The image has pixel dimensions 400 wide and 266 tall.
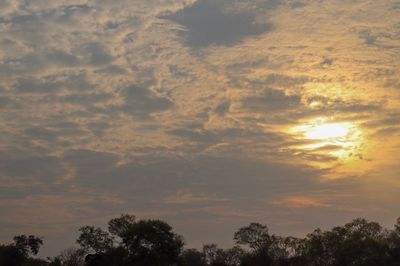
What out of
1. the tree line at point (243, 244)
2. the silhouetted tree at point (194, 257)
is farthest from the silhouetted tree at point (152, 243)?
the silhouetted tree at point (194, 257)

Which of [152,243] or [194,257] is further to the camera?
[194,257]

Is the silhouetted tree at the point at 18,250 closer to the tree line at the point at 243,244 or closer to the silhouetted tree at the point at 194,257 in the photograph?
the tree line at the point at 243,244

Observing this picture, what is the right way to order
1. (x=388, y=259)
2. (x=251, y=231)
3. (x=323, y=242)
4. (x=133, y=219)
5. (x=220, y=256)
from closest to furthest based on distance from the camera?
1. (x=388, y=259)
2. (x=323, y=242)
3. (x=133, y=219)
4. (x=251, y=231)
5. (x=220, y=256)

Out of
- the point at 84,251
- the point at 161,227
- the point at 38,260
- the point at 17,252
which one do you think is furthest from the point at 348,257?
the point at 17,252

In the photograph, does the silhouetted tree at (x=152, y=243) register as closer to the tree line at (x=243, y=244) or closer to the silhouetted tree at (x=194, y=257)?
the tree line at (x=243, y=244)

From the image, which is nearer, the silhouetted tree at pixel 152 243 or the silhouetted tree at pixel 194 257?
the silhouetted tree at pixel 152 243

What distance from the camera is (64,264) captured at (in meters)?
134

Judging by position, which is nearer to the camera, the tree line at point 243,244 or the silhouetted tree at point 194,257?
the tree line at point 243,244

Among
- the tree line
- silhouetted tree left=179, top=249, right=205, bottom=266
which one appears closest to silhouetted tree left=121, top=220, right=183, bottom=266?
the tree line

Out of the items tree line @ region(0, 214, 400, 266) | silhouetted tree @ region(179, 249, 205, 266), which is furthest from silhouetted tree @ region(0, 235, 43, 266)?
silhouetted tree @ region(179, 249, 205, 266)

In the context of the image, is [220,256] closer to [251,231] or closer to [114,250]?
[251,231]

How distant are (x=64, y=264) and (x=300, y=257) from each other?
60240 millimetres

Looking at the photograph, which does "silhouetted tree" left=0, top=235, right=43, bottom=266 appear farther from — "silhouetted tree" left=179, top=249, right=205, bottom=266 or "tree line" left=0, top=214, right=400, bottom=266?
"silhouetted tree" left=179, top=249, right=205, bottom=266

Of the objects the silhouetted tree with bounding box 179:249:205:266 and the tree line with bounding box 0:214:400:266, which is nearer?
the tree line with bounding box 0:214:400:266
